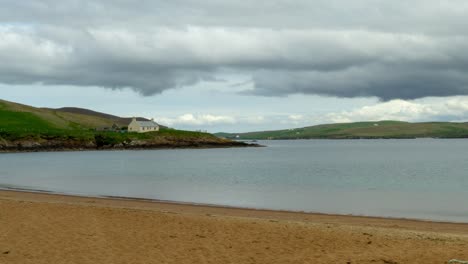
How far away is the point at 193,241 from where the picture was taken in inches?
699

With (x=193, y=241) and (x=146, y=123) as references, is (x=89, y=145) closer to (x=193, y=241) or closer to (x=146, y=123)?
(x=146, y=123)

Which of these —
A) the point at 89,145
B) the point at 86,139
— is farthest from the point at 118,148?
the point at 86,139

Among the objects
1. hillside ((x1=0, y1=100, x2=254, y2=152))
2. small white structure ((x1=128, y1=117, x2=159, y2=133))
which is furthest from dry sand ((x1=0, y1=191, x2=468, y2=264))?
small white structure ((x1=128, y1=117, x2=159, y2=133))

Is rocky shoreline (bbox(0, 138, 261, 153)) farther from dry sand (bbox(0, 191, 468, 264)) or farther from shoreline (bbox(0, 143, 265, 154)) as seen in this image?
dry sand (bbox(0, 191, 468, 264))

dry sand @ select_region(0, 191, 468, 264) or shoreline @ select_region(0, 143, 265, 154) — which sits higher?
shoreline @ select_region(0, 143, 265, 154)

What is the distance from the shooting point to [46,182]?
5484cm

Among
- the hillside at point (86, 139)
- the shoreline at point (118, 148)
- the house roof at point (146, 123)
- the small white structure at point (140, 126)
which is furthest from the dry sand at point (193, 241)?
the house roof at point (146, 123)

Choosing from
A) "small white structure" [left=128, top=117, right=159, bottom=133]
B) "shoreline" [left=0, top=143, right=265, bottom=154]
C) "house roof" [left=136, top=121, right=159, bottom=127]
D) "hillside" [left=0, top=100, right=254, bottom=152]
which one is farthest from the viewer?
"house roof" [left=136, top=121, right=159, bottom=127]

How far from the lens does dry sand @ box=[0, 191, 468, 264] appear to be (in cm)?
1529

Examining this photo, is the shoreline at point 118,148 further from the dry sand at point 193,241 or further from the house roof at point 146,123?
the dry sand at point 193,241

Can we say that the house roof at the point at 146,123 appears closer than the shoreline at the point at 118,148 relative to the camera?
No

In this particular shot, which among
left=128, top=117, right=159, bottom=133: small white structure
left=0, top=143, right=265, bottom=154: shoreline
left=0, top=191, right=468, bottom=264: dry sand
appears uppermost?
left=128, top=117, right=159, bottom=133: small white structure

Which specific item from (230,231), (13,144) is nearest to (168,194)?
(230,231)

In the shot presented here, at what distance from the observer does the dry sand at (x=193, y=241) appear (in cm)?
1529
